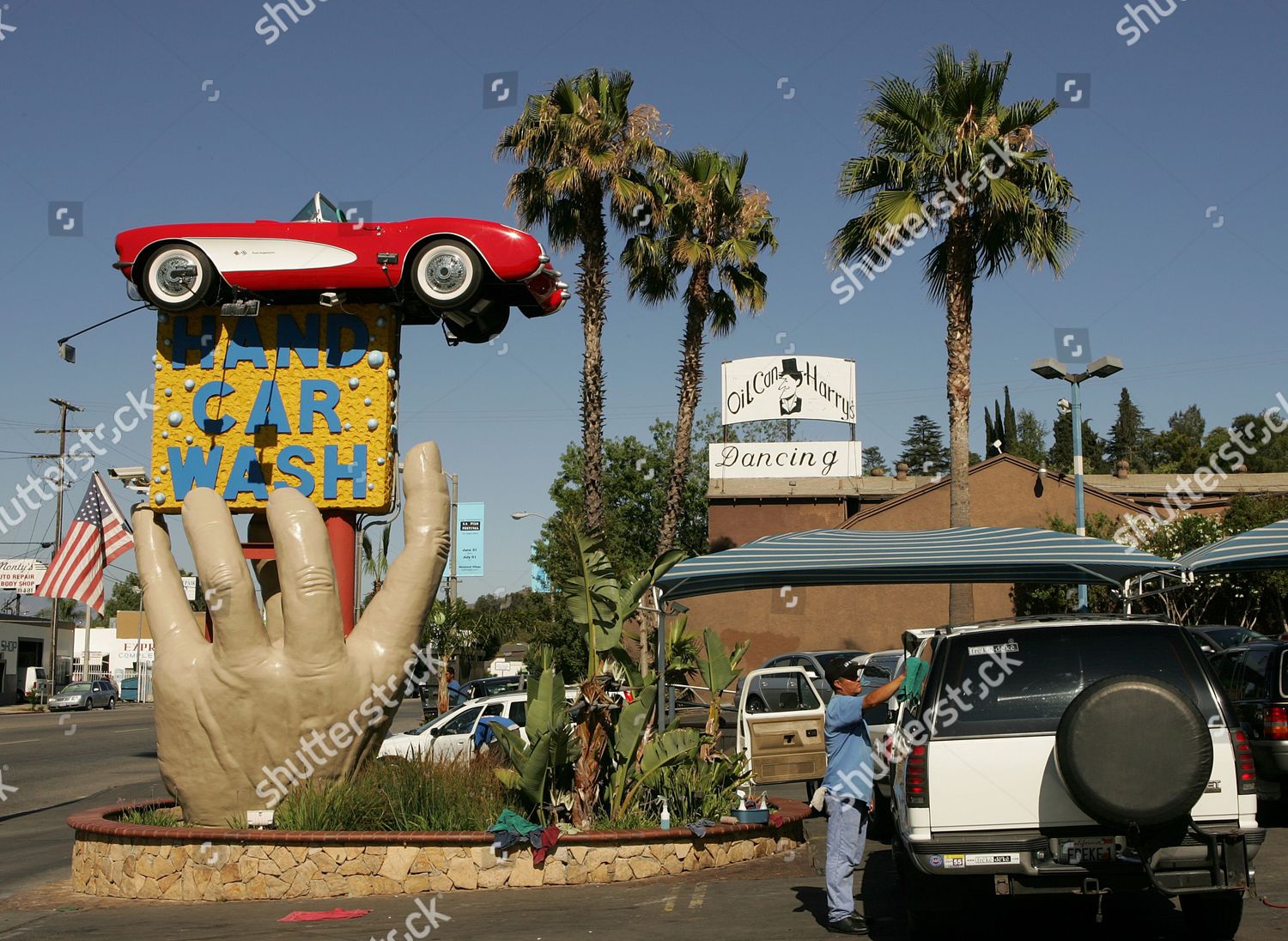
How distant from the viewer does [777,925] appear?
327 inches

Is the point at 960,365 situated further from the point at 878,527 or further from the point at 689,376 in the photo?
the point at 878,527

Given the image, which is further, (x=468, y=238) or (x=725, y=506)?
(x=725, y=506)

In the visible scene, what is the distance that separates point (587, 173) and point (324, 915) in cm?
1812

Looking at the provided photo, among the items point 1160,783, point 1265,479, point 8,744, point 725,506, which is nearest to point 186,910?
point 1160,783

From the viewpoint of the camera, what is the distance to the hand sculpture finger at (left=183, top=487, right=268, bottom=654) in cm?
1136

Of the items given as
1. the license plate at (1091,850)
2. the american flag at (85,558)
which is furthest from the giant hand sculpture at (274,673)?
the american flag at (85,558)

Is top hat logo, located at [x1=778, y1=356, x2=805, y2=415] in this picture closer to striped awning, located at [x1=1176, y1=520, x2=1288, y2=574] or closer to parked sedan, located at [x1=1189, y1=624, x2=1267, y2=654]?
parked sedan, located at [x1=1189, y1=624, x2=1267, y2=654]

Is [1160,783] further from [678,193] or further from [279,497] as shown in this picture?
[678,193]

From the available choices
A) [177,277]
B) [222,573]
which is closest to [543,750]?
[222,573]

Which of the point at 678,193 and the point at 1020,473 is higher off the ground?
the point at 678,193

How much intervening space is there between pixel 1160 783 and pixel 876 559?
21.3 feet

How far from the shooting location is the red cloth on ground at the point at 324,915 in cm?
930

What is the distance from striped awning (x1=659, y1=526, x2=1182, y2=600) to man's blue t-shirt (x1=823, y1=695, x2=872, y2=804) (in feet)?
14.0

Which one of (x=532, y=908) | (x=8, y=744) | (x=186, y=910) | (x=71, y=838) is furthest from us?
(x=8, y=744)
